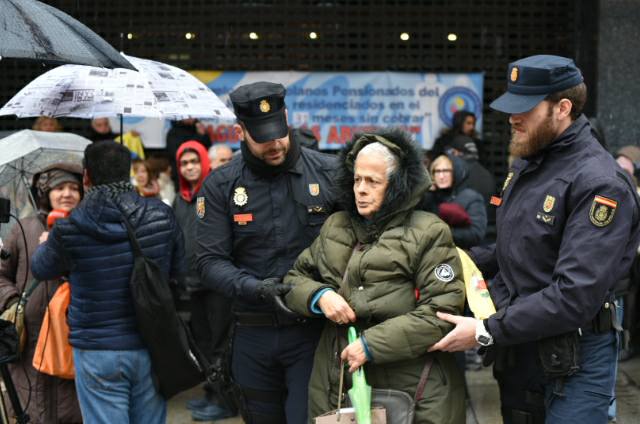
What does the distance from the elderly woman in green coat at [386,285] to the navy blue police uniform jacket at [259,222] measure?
1.15ft

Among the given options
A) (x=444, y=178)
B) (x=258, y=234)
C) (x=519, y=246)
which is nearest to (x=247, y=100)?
(x=258, y=234)

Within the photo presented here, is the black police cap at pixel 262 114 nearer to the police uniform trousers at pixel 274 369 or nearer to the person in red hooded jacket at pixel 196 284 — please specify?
the police uniform trousers at pixel 274 369

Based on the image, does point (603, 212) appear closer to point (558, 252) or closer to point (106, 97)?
point (558, 252)

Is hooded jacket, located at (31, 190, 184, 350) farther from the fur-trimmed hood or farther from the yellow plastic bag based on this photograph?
the yellow plastic bag

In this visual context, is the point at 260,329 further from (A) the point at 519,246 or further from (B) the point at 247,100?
(A) the point at 519,246

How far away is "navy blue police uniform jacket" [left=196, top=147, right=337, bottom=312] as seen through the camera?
4.14 meters

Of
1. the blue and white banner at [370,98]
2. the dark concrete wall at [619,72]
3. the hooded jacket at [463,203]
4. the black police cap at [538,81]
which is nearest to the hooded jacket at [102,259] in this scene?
the black police cap at [538,81]

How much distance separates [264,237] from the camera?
415cm

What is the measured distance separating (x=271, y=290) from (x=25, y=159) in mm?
2083

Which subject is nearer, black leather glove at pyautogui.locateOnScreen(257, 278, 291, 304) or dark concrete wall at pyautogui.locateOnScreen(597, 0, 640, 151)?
black leather glove at pyautogui.locateOnScreen(257, 278, 291, 304)

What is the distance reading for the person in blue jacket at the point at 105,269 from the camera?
13.9 ft

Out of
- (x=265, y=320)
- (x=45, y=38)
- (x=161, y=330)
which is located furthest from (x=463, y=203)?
(x=45, y=38)

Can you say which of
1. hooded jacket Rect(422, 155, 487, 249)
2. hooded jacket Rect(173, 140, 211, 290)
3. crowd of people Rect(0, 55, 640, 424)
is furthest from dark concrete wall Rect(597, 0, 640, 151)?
crowd of people Rect(0, 55, 640, 424)

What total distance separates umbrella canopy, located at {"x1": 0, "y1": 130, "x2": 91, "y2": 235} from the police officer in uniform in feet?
4.56
